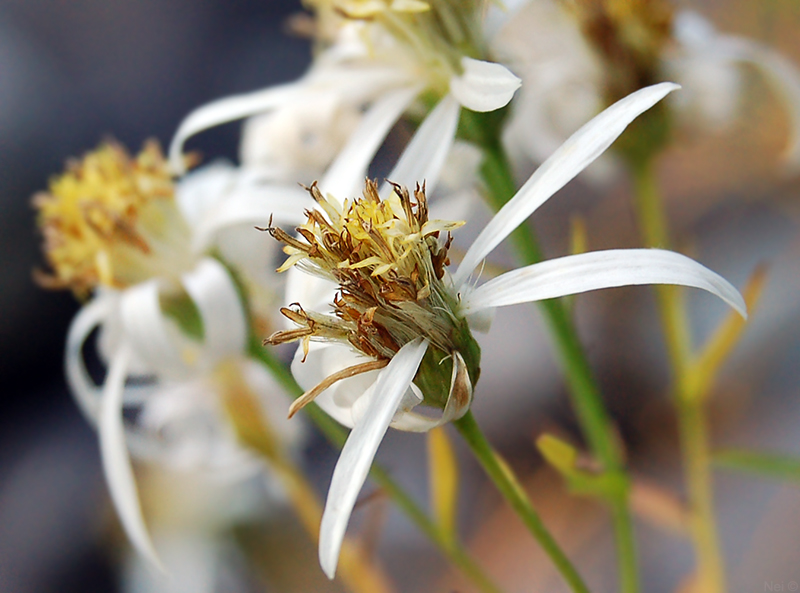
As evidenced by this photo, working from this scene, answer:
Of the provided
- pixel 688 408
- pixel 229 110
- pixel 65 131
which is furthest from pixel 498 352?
pixel 65 131

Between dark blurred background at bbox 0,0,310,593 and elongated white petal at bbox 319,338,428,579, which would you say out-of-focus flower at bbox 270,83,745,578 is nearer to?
elongated white petal at bbox 319,338,428,579

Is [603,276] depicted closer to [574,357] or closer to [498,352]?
[574,357]

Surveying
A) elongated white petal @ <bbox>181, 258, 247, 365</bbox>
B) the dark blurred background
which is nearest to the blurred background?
the dark blurred background

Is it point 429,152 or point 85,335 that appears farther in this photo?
point 85,335

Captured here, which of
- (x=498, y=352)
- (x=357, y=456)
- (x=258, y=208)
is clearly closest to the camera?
(x=357, y=456)

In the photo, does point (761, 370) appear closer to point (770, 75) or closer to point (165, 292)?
point (770, 75)

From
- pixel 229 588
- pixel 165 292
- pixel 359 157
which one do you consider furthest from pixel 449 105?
pixel 229 588
